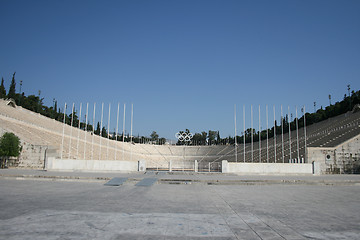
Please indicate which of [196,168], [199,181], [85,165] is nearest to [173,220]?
[199,181]

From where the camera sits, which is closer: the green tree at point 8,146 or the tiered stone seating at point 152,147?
the green tree at point 8,146

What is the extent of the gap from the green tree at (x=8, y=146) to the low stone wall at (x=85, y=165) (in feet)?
26.4

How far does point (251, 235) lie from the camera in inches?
183

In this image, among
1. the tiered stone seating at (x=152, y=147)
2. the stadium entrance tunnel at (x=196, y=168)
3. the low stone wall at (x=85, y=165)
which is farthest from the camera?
the tiered stone seating at (x=152, y=147)

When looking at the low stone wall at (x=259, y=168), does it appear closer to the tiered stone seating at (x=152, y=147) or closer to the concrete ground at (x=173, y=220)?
the tiered stone seating at (x=152, y=147)

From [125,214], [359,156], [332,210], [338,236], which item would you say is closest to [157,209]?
[125,214]

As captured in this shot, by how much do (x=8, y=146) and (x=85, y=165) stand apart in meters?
11.1

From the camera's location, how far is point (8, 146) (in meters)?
28.2

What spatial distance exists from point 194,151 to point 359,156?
57.5 metres

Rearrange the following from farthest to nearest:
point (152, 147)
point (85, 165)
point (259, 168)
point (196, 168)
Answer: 1. point (152, 147)
2. point (196, 168)
3. point (85, 165)
4. point (259, 168)

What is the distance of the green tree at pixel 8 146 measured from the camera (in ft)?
92.1

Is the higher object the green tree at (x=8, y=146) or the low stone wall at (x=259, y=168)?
the green tree at (x=8, y=146)

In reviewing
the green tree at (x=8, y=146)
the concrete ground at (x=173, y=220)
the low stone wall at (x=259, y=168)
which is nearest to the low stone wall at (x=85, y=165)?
the green tree at (x=8, y=146)

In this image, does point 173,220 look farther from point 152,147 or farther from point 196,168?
point 152,147
